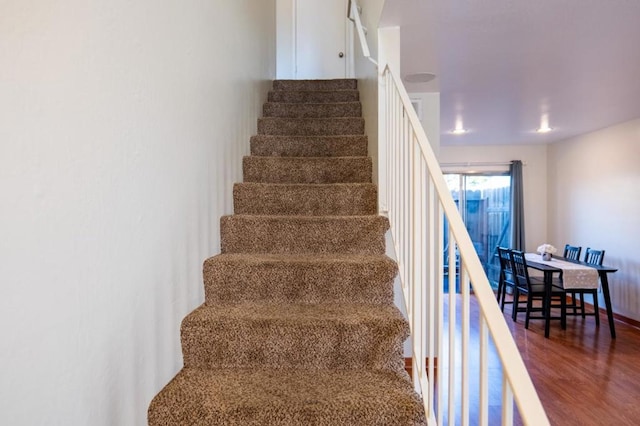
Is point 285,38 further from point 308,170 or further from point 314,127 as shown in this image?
point 308,170

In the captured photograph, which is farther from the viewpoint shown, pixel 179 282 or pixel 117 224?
pixel 179 282

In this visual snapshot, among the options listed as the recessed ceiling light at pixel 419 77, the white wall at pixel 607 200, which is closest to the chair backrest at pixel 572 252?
the white wall at pixel 607 200

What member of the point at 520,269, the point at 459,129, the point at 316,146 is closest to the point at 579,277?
the point at 520,269

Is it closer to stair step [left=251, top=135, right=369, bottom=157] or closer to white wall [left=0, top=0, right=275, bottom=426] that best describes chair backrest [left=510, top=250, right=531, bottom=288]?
stair step [left=251, top=135, right=369, bottom=157]

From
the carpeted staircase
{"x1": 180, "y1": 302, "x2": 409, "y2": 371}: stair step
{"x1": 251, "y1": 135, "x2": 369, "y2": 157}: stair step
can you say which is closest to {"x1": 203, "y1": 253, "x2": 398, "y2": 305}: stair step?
the carpeted staircase

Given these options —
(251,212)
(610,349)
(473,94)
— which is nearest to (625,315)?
(610,349)

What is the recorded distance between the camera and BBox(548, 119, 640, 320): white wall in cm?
434

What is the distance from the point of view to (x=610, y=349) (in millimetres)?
3617

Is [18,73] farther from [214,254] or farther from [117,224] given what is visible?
[214,254]

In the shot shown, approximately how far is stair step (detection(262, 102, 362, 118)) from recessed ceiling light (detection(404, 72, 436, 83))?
46 centimetres

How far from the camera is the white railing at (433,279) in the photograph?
0.67 metres

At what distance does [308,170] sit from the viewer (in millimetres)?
2365

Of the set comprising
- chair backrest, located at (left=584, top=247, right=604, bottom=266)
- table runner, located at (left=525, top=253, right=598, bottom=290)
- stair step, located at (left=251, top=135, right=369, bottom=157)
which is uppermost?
stair step, located at (left=251, top=135, right=369, bottom=157)

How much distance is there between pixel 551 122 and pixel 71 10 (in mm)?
4898
